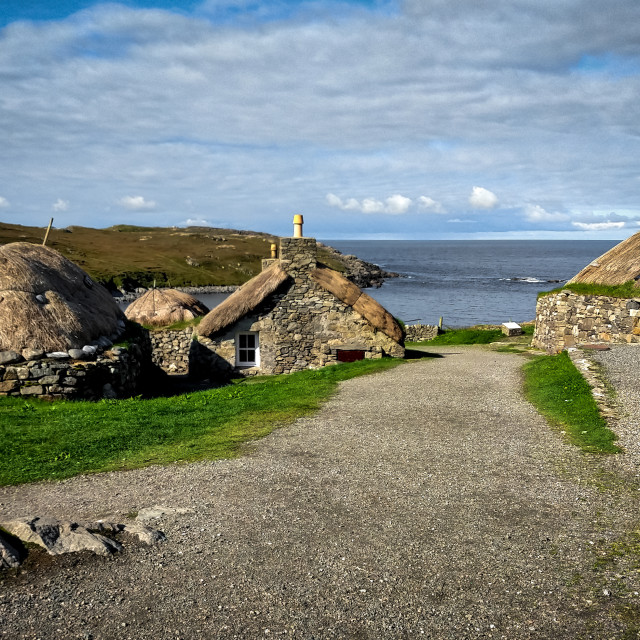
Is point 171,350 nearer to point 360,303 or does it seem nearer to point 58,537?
point 360,303

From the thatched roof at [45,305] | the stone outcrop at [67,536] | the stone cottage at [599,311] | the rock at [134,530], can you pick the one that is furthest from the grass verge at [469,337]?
the stone outcrop at [67,536]

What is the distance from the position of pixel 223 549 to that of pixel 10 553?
7.37ft

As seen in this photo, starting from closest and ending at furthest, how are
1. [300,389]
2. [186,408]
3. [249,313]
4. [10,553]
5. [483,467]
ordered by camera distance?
[10,553]
[483,467]
[186,408]
[300,389]
[249,313]

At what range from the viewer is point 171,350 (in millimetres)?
25828

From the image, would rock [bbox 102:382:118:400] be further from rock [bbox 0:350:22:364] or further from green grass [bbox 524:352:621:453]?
green grass [bbox 524:352:621:453]

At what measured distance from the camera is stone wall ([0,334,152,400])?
50.4 ft

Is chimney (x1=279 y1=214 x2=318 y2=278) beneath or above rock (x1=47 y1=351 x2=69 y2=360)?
above

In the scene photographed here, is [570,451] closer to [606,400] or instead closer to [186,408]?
[606,400]

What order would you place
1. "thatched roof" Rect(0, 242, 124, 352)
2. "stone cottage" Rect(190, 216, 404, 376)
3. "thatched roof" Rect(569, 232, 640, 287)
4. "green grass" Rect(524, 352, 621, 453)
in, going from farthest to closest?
"stone cottage" Rect(190, 216, 404, 376) < "thatched roof" Rect(569, 232, 640, 287) < "thatched roof" Rect(0, 242, 124, 352) < "green grass" Rect(524, 352, 621, 453)


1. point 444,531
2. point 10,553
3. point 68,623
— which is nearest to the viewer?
point 68,623

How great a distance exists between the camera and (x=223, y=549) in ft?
22.7

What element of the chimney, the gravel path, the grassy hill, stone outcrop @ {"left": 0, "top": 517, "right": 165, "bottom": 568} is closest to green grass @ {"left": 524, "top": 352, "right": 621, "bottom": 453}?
the gravel path

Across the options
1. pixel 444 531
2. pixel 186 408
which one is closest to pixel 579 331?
pixel 186 408

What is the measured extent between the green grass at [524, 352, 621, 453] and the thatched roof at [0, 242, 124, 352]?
12.6 m
